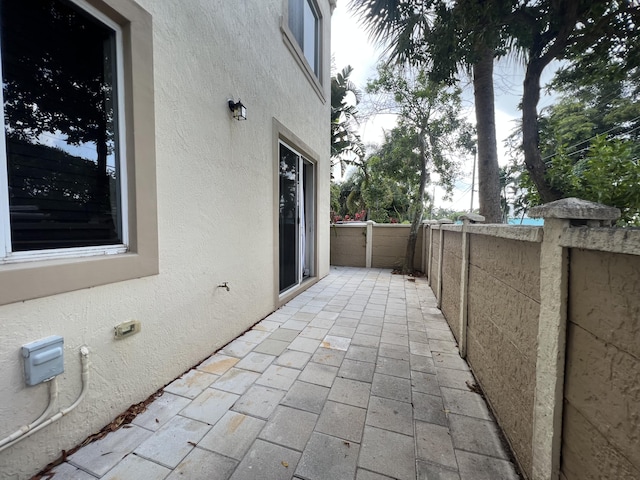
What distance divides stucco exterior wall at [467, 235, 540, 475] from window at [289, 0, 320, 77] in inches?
181

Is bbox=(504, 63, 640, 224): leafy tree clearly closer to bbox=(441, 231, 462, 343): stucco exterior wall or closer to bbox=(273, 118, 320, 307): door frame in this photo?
bbox=(441, 231, 462, 343): stucco exterior wall

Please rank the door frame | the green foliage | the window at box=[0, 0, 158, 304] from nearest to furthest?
1. the window at box=[0, 0, 158, 304]
2. the green foliage
3. the door frame

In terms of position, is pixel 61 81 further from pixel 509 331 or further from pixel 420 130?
pixel 420 130

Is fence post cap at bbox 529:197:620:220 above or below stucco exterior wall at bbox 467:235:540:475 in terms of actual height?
above

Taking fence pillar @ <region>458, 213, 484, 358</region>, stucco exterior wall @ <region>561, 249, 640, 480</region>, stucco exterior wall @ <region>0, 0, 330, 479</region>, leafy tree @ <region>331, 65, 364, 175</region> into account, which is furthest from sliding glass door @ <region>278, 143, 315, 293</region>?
leafy tree @ <region>331, 65, 364, 175</region>

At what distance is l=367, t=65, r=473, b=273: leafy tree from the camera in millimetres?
6711

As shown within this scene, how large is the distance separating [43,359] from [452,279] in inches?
144

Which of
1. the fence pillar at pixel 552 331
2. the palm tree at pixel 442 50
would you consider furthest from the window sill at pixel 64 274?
the palm tree at pixel 442 50

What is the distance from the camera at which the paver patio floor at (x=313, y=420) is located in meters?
1.35

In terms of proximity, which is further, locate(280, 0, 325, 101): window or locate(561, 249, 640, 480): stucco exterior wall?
locate(280, 0, 325, 101): window

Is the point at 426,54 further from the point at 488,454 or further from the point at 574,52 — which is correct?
the point at 488,454

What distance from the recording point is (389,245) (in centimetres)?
782

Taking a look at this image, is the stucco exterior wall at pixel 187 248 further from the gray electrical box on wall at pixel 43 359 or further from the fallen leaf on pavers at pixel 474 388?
the fallen leaf on pavers at pixel 474 388

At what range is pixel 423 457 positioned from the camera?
1.42 metres
